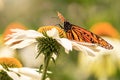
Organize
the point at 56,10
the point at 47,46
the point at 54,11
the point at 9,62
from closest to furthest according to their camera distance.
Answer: the point at 47,46
the point at 9,62
the point at 56,10
the point at 54,11

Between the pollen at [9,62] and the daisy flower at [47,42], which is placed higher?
the daisy flower at [47,42]

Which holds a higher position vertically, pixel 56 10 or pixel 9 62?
pixel 56 10

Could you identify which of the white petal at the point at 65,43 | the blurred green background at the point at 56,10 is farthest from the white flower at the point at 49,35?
the blurred green background at the point at 56,10

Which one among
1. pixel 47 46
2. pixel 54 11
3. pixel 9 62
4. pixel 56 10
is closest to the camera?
pixel 47 46

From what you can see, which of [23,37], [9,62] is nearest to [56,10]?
[9,62]

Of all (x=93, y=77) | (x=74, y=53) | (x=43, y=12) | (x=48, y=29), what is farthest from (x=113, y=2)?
(x=48, y=29)

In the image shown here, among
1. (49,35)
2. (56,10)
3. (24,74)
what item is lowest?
(24,74)

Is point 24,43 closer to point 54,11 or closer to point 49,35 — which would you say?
point 49,35

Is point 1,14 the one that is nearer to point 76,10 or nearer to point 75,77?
point 76,10

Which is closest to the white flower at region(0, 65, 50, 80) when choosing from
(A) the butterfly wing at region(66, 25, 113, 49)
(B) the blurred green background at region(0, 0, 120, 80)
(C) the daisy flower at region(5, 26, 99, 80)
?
(C) the daisy flower at region(5, 26, 99, 80)

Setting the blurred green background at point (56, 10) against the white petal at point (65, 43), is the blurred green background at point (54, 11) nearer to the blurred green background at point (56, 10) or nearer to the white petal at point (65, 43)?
the blurred green background at point (56, 10)

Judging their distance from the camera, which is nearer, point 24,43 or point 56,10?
point 24,43
